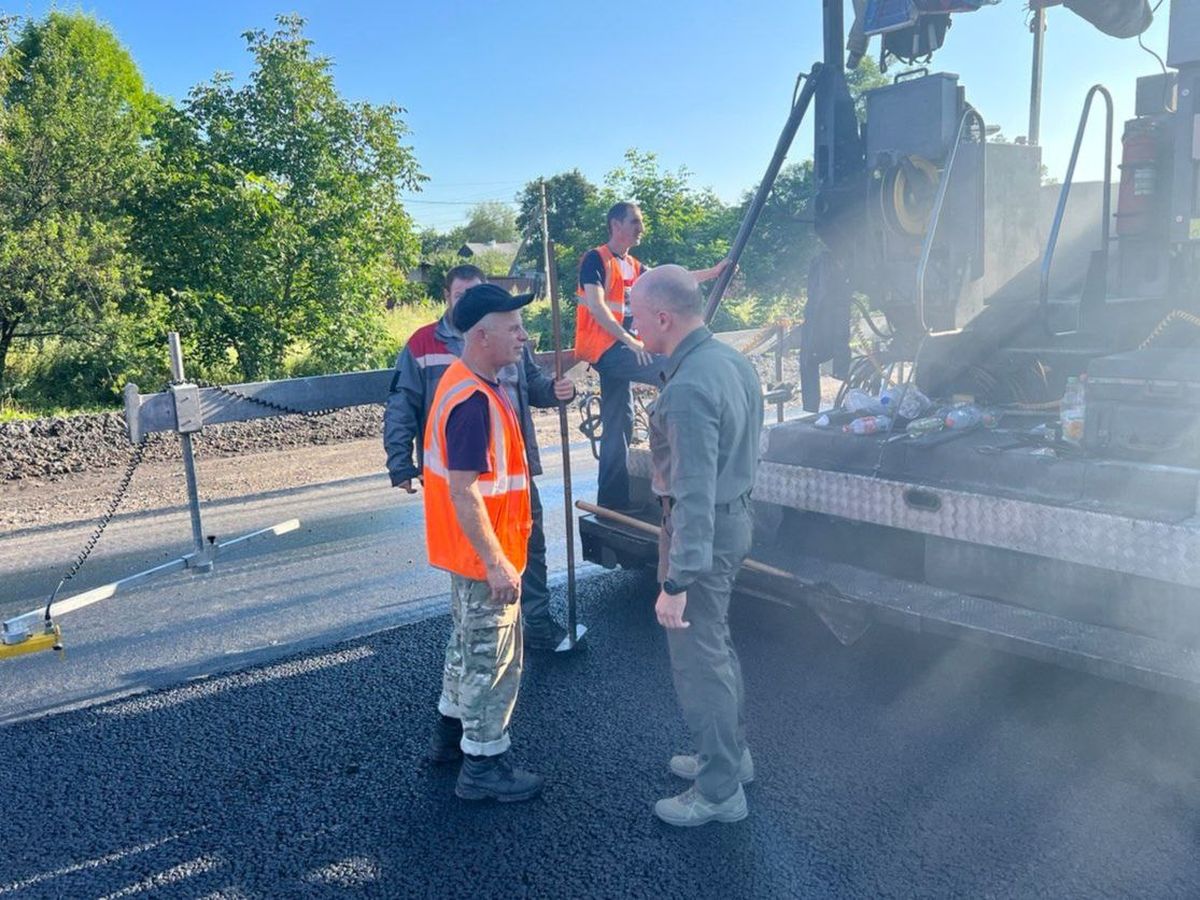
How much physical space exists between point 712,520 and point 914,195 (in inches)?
103

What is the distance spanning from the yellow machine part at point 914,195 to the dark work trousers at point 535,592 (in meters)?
2.24

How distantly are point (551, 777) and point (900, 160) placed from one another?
329cm

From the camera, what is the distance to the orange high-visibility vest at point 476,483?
3.18 metres

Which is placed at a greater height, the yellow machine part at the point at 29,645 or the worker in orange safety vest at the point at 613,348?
the worker in orange safety vest at the point at 613,348

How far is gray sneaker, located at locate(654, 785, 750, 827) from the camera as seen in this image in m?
3.07

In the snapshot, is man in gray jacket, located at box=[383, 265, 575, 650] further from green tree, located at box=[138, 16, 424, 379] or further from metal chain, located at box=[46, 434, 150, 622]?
green tree, located at box=[138, 16, 424, 379]

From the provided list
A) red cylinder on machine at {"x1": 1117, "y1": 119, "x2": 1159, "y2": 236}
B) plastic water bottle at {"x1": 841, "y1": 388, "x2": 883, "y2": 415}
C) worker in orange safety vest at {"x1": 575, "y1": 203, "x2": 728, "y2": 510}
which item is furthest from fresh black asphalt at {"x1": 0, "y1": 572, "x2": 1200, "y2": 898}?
red cylinder on machine at {"x1": 1117, "y1": 119, "x2": 1159, "y2": 236}

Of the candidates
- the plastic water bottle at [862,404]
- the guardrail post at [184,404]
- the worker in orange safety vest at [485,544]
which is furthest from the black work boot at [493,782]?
the guardrail post at [184,404]

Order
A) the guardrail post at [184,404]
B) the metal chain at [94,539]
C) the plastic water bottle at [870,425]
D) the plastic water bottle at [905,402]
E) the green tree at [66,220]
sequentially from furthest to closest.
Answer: the green tree at [66,220] → the guardrail post at [184,404] → the metal chain at [94,539] → the plastic water bottle at [905,402] → the plastic water bottle at [870,425]

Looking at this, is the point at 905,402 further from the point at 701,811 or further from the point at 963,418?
the point at 701,811

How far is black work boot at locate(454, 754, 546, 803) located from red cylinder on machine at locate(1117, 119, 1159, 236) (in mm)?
3400

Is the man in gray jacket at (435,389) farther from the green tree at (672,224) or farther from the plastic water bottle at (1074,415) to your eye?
the green tree at (672,224)

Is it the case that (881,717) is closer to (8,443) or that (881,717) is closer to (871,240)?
(871,240)

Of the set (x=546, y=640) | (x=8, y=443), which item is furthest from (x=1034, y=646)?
(x=8, y=443)
